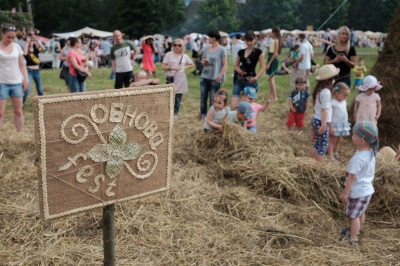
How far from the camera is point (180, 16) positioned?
189 feet

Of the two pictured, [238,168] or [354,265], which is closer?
[354,265]

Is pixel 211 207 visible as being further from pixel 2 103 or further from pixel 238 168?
pixel 2 103

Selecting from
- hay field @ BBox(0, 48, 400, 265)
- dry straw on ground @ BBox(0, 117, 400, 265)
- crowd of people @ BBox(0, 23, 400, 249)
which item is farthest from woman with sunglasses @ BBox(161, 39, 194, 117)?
dry straw on ground @ BBox(0, 117, 400, 265)

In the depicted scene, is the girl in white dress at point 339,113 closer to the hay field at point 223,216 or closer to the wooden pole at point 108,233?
the hay field at point 223,216

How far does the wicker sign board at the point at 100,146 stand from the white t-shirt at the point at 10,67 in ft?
14.1

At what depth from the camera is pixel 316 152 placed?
17.7ft

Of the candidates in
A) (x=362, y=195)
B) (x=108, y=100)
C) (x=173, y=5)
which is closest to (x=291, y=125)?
(x=362, y=195)

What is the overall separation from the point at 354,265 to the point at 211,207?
4.33ft

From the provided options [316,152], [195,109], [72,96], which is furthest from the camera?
[195,109]

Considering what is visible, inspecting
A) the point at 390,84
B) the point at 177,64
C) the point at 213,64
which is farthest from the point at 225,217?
the point at 390,84

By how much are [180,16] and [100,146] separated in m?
57.8

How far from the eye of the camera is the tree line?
49.8 metres

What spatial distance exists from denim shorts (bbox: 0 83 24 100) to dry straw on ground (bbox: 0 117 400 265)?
3.02ft

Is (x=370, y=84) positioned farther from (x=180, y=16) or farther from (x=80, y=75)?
(x=180, y=16)
